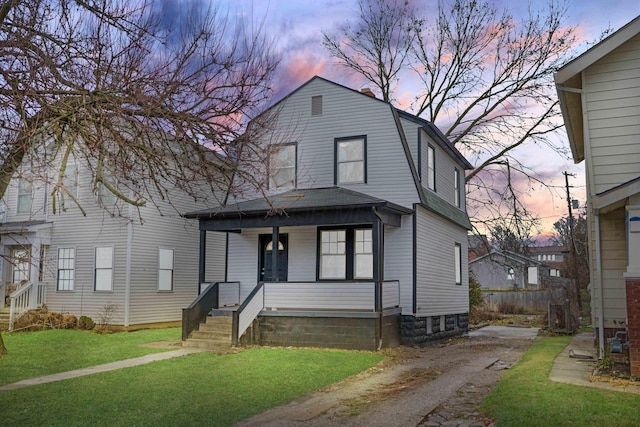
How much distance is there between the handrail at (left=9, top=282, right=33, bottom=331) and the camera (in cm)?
1989

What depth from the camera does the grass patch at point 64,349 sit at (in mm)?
12219

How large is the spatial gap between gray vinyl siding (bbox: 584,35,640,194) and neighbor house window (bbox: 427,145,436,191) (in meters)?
7.04

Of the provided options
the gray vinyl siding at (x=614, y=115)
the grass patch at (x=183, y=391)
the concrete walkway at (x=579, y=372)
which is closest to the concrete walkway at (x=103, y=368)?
the grass patch at (x=183, y=391)

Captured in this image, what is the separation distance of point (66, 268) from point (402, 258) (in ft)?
41.3

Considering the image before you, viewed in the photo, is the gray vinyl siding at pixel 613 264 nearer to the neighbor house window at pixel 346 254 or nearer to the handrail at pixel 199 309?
the neighbor house window at pixel 346 254

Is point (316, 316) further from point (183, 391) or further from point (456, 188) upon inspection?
→ point (456, 188)

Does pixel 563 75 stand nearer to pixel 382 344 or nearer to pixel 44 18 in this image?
pixel 382 344

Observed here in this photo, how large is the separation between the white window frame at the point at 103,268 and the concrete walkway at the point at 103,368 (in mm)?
6959

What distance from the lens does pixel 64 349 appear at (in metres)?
15.3

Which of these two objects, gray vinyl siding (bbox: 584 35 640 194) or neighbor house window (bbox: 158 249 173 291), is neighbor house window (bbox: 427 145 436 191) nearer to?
gray vinyl siding (bbox: 584 35 640 194)

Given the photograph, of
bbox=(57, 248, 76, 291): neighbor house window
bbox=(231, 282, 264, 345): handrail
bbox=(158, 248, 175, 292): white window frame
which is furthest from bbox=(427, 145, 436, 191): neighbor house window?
bbox=(57, 248, 76, 291): neighbor house window


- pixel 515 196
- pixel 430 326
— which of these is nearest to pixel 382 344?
pixel 430 326

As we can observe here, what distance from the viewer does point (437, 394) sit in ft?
31.9

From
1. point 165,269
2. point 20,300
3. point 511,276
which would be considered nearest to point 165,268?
point 165,269
